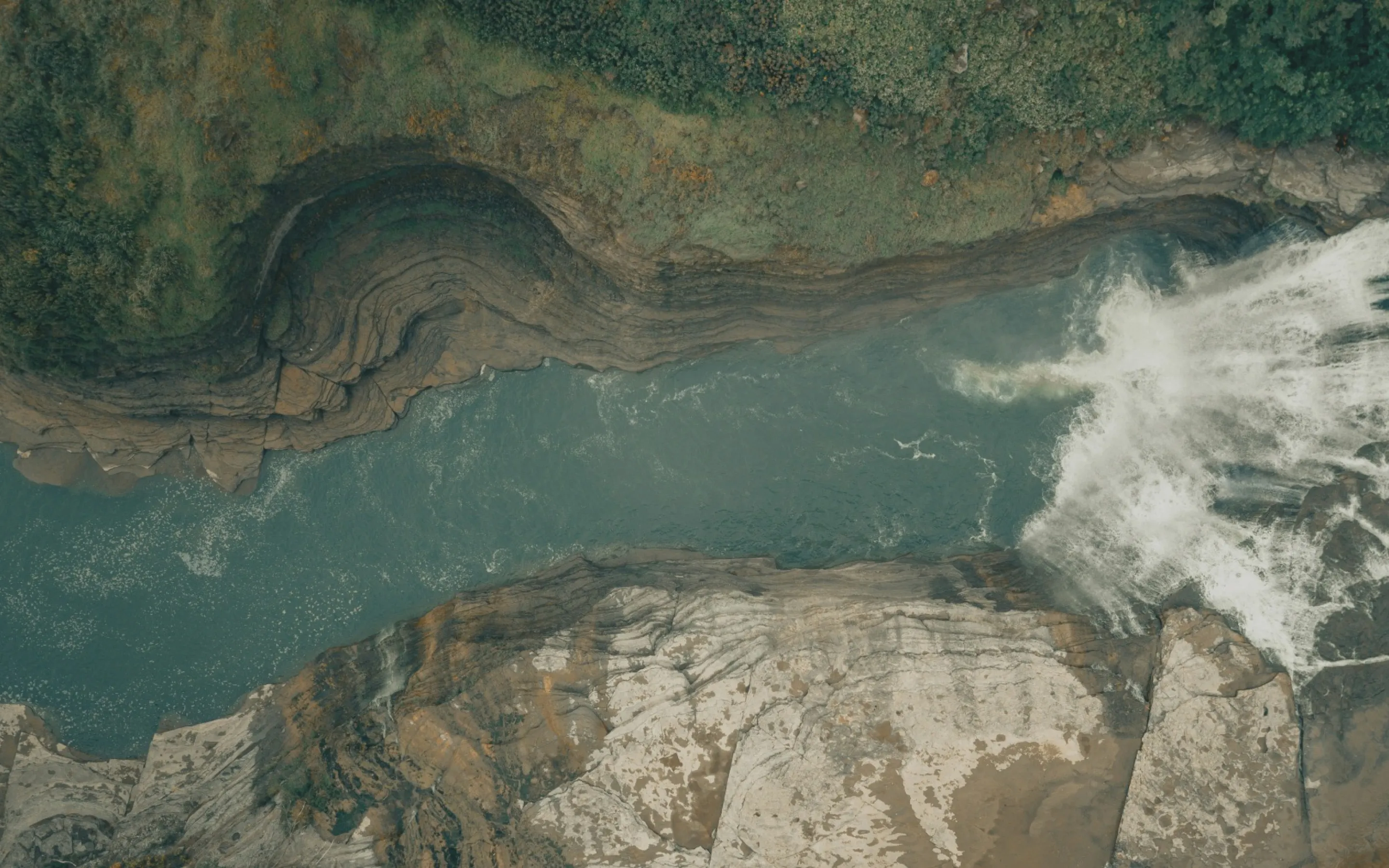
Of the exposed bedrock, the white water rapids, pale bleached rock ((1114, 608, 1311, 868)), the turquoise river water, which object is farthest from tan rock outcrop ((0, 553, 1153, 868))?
the exposed bedrock

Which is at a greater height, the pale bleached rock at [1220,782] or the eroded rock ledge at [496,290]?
the eroded rock ledge at [496,290]

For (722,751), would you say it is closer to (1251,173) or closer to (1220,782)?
(1220,782)

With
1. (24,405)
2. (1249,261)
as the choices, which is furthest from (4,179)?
(1249,261)

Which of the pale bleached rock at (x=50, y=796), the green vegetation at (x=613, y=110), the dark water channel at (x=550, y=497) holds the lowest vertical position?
the pale bleached rock at (x=50, y=796)

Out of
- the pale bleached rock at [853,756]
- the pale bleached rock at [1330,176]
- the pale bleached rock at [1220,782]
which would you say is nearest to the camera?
the pale bleached rock at [853,756]

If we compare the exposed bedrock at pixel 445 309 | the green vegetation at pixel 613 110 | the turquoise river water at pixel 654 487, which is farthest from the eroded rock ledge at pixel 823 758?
the green vegetation at pixel 613 110

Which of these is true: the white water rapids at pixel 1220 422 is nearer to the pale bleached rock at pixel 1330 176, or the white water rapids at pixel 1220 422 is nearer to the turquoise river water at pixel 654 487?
the turquoise river water at pixel 654 487

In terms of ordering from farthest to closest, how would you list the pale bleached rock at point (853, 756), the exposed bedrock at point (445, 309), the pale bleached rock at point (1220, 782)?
the exposed bedrock at point (445, 309) < the pale bleached rock at point (1220, 782) < the pale bleached rock at point (853, 756)

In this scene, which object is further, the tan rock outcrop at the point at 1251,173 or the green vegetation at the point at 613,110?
the tan rock outcrop at the point at 1251,173
